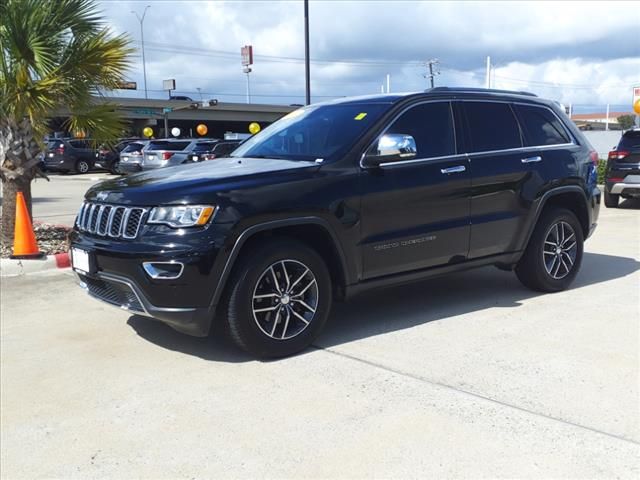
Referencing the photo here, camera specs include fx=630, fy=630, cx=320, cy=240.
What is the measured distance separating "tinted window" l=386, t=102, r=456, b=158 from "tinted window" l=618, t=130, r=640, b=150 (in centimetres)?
849

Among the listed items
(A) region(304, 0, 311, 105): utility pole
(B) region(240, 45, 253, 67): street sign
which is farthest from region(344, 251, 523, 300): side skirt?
(B) region(240, 45, 253, 67): street sign

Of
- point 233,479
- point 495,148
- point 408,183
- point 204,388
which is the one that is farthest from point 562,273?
point 233,479

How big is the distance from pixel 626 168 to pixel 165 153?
14741 mm

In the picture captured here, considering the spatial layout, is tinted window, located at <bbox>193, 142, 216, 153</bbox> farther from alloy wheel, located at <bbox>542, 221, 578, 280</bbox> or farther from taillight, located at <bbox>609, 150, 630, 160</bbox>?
alloy wheel, located at <bbox>542, 221, 578, 280</bbox>

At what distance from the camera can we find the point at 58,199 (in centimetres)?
1591

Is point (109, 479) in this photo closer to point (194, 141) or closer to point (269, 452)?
point (269, 452)

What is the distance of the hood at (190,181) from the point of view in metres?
A: 4.03

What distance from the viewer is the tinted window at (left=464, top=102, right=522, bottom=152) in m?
5.45

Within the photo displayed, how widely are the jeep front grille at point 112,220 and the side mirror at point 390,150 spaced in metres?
1.68

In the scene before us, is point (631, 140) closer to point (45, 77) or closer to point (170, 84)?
point (45, 77)

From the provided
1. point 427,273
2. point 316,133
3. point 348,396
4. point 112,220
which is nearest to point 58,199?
point 316,133

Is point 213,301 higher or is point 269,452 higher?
point 213,301

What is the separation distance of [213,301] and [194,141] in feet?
64.1

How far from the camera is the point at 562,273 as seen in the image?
20.0ft
